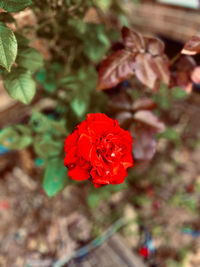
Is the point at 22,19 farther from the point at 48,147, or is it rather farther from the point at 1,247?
the point at 1,247

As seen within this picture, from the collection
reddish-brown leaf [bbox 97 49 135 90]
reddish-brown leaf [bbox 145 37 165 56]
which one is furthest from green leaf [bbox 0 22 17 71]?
reddish-brown leaf [bbox 145 37 165 56]

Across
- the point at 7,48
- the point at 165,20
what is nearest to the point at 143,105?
the point at 7,48

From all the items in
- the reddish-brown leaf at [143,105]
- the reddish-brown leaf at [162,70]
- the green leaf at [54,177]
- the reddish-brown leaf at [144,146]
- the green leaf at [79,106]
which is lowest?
the green leaf at [54,177]

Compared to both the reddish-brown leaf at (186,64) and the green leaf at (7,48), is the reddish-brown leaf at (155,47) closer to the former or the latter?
the reddish-brown leaf at (186,64)

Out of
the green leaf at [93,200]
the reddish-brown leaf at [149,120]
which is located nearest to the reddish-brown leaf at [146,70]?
the reddish-brown leaf at [149,120]

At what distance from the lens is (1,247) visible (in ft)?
5.04

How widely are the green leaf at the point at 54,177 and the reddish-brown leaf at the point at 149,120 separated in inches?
17.9

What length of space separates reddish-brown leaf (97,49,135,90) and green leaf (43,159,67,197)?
47 centimetres

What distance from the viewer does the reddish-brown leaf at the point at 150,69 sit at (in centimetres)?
85

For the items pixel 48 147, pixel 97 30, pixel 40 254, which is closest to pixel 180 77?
pixel 97 30

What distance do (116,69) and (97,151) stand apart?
0.38 m

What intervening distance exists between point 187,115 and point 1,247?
198 centimetres

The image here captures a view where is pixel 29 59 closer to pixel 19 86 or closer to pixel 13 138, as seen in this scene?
pixel 19 86

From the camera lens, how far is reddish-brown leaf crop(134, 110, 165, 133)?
106 cm
